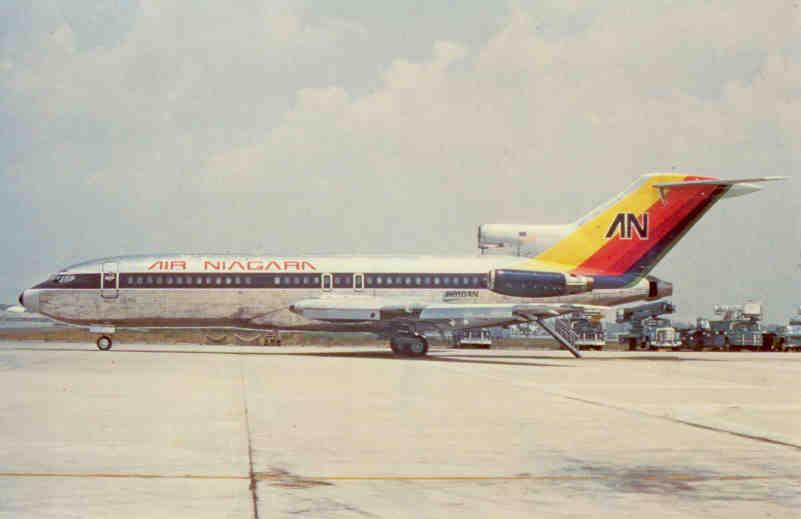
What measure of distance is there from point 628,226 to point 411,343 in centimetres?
885

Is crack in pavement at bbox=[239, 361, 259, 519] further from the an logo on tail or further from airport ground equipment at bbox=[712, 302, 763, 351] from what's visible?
airport ground equipment at bbox=[712, 302, 763, 351]

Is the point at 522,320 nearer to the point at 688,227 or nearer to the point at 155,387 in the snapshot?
the point at 688,227

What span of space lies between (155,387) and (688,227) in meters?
22.6

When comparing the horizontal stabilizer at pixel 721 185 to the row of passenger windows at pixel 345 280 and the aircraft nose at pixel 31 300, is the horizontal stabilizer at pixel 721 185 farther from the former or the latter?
the aircraft nose at pixel 31 300

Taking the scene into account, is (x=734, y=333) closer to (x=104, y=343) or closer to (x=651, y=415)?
(x=104, y=343)

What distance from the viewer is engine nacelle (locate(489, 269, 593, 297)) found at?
114ft

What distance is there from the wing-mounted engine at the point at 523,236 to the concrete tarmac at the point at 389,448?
566 inches

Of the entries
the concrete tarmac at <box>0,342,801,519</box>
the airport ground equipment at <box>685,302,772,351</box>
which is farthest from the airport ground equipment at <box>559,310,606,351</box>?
the concrete tarmac at <box>0,342,801,519</box>

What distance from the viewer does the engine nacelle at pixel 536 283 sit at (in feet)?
114

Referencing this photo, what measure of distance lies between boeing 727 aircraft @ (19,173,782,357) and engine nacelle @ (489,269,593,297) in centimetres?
4

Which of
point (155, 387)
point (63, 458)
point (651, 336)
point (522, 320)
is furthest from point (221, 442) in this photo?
point (651, 336)

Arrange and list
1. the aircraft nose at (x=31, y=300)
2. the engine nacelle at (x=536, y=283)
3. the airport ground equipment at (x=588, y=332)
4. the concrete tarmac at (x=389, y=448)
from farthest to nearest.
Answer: the airport ground equipment at (x=588, y=332), the aircraft nose at (x=31, y=300), the engine nacelle at (x=536, y=283), the concrete tarmac at (x=389, y=448)

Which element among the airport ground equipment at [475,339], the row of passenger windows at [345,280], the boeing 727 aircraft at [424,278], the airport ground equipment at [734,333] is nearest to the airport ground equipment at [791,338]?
the airport ground equipment at [734,333]

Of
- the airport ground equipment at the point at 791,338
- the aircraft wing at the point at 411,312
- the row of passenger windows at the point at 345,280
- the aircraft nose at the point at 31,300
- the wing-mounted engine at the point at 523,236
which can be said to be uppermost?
the wing-mounted engine at the point at 523,236
